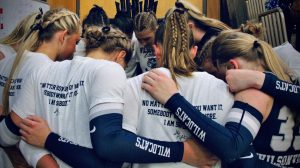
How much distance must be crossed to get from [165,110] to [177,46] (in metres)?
0.31

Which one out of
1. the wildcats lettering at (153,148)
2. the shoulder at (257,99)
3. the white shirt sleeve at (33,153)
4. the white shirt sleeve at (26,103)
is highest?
the shoulder at (257,99)

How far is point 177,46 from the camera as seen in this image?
1.92m

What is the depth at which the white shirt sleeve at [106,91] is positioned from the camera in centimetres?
173

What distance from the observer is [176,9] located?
201 centimetres

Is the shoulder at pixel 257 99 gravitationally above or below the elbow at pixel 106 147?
above

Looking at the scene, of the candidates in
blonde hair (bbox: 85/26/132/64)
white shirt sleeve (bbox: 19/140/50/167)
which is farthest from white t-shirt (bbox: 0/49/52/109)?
white shirt sleeve (bbox: 19/140/50/167)

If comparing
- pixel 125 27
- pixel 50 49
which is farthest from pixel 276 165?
pixel 125 27

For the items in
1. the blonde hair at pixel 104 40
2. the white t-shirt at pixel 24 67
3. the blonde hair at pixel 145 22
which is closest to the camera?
the blonde hair at pixel 104 40

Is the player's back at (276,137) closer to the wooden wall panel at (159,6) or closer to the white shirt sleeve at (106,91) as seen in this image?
the white shirt sleeve at (106,91)

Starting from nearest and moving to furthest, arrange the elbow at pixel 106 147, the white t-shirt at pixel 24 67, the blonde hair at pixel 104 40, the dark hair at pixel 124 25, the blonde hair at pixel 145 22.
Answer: the elbow at pixel 106 147 < the blonde hair at pixel 104 40 < the white t-shirt at pixel 24 67 < the blonde hair at pixel 145 22 < the dark hair at pixel 124 25

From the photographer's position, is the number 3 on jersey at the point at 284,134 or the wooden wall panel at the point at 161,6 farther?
the wooden wall panel at the point at 161,6

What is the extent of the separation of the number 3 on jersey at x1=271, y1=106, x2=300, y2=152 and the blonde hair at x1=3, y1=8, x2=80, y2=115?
1.23m

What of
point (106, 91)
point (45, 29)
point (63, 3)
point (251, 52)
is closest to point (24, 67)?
point (45, 29)

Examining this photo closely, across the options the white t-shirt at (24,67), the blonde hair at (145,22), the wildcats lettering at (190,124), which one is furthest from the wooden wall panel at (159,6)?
the wildcats lettering at (190,124)
